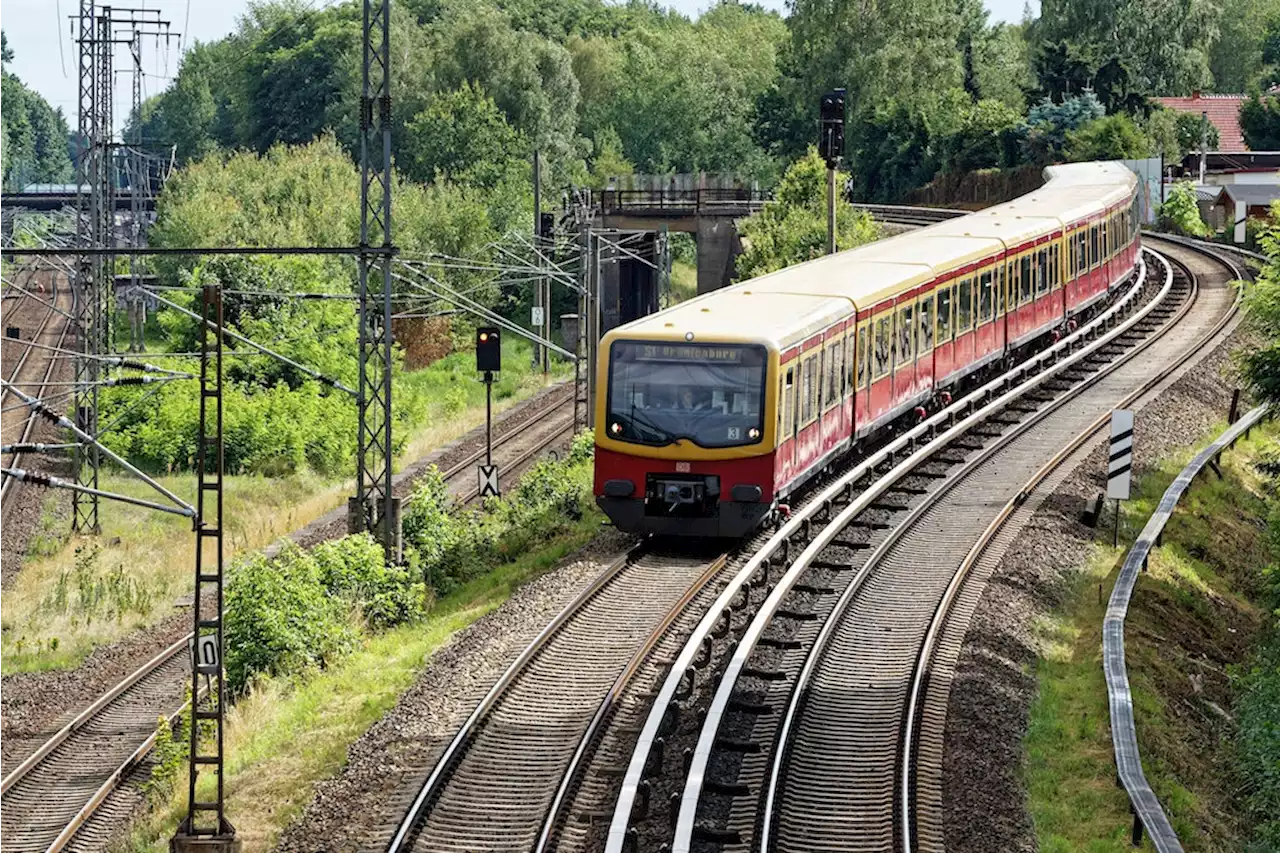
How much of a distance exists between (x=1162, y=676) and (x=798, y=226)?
30.4 meters

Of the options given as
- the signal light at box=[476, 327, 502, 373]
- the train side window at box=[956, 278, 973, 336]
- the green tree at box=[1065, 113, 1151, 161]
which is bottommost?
the signal light at box=[476, 327, 502, 373]

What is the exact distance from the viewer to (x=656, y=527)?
21.8 meters

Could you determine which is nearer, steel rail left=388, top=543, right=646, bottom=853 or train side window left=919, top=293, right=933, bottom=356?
steel rail left=388, top=543, right=646, bottom=853

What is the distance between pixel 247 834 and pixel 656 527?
7.54 metres

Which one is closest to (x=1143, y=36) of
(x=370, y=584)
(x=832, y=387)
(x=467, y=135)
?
(x=467, y=135)

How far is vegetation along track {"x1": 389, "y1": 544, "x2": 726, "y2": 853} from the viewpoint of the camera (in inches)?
572

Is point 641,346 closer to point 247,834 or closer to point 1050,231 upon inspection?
point 247,834

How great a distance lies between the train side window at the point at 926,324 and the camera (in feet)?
92.9

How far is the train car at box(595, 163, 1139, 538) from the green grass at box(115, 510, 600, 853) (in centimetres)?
200

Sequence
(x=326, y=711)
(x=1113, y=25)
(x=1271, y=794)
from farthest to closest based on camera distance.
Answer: (x=1113, y=25), (x=326, y=711), (x=1271, y=794)

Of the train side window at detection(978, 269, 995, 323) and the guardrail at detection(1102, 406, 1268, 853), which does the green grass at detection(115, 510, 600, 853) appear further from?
the train side window at detection(978, 269, 995, 323)

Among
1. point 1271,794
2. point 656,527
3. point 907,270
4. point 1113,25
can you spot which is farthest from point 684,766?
point 1113,25

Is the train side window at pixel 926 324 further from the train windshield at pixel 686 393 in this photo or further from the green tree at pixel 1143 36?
the green tree at pixel 1143 36

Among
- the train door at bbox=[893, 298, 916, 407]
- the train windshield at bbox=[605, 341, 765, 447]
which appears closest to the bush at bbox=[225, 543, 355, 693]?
the train windshield at bbox=[605, 341, 765, 447]
